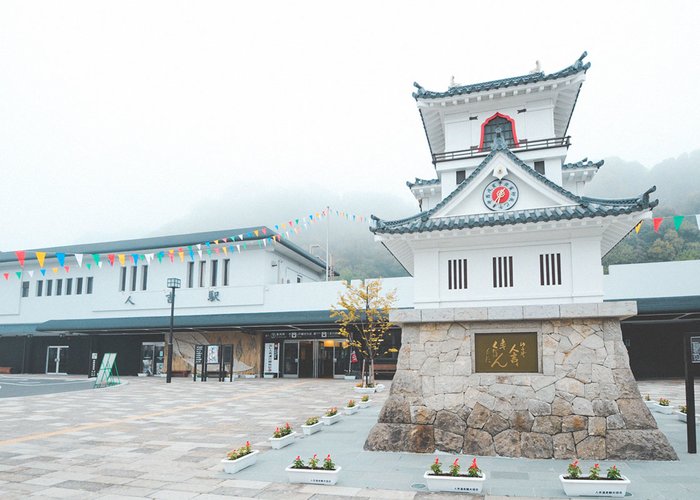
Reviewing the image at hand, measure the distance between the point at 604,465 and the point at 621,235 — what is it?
5.41m

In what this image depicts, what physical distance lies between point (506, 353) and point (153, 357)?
33096 millimetres

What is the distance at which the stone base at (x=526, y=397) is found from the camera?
32.4ft

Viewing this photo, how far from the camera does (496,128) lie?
48.8 feet

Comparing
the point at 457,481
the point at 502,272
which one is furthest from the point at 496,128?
the point at 457,481

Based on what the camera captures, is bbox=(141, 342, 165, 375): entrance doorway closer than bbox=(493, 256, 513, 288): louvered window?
No

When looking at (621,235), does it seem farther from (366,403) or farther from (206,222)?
(206,222)

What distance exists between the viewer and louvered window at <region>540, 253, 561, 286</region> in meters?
11.5

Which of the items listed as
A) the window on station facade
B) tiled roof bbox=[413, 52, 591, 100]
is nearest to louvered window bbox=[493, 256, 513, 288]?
the window on station facade

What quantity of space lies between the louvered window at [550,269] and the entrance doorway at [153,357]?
32539 millimetres

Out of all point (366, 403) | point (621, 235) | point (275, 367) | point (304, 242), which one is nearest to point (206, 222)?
point (304, 242)

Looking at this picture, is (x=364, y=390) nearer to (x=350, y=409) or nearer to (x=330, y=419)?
(x=350, y=409)

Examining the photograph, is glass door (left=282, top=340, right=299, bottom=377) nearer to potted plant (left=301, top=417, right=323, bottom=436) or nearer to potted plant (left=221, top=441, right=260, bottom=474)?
potted plant (left=301, top=417, right=323, bottom=436)

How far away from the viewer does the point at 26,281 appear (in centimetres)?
4141

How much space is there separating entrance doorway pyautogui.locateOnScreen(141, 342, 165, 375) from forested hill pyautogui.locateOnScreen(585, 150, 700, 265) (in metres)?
55.7
